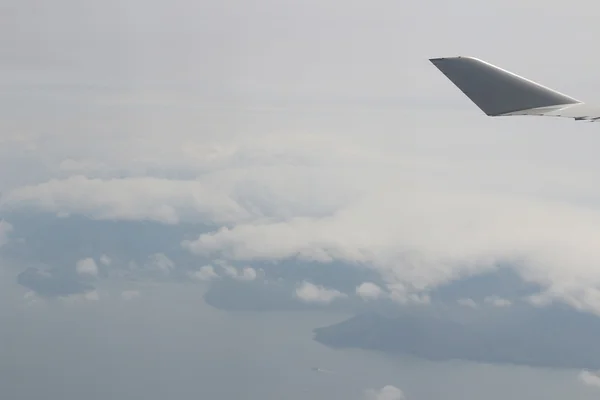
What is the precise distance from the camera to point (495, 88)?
1006 centimetres

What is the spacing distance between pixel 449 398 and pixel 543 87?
179 metres

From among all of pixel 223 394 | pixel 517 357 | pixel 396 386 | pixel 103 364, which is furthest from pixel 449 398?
pixel 103 364

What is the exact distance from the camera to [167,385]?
182 m

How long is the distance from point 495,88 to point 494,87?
23 millimetres

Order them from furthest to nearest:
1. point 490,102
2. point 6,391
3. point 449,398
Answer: point 449,398, point 6,391, point 490,102

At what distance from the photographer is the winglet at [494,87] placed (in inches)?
395

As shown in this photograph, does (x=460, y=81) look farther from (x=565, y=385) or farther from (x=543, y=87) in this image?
(x=565, y=385)

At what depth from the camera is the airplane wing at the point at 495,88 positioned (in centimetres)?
1002

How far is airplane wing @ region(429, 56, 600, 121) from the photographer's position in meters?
10.0

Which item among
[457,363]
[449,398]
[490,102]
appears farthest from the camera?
[457,363]

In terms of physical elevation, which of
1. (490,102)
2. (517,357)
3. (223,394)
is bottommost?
(223,394)

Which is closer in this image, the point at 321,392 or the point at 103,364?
the point at 321,392

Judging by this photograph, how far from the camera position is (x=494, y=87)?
10.1 meters

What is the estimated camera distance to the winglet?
395 inches
